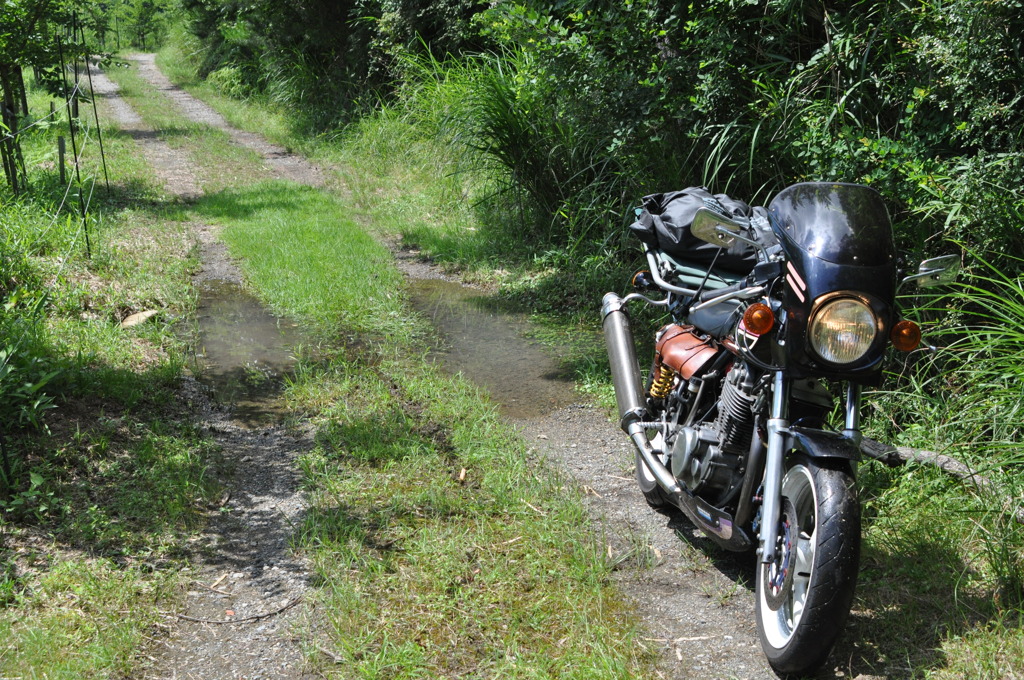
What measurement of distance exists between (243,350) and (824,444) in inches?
175

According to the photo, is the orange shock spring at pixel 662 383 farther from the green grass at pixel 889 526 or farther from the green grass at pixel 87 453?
the green grass at pixel 87 453

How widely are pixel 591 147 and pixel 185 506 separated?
4626 mm

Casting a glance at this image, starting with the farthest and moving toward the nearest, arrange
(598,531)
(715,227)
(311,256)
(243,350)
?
(311,256) → (243,350) → (598,531) → (715,227)

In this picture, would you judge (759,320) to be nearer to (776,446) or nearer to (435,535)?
(776,446)

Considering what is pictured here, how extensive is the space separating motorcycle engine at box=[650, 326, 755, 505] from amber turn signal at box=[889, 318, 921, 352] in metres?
0.56

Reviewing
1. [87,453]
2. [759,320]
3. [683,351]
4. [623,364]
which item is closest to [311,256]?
[87,453]

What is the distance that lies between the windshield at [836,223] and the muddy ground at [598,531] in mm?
1354

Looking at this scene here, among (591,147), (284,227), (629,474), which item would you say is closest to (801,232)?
(629,474)

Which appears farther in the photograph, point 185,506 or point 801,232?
point 185,506

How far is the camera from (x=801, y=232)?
2961mm

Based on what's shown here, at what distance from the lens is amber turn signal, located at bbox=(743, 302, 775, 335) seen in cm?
289

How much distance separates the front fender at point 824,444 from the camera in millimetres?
2797

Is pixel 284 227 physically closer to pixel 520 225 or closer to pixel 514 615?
pixel 520 225

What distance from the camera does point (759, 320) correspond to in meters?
2.89
